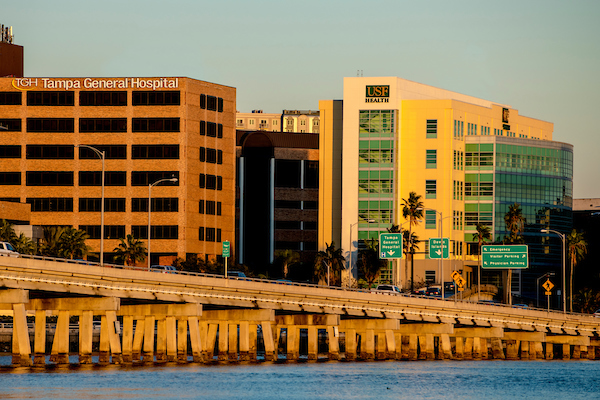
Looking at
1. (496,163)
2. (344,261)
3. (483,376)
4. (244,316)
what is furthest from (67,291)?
(496,163)

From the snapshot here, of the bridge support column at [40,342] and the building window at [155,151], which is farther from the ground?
the building window at [155,151]

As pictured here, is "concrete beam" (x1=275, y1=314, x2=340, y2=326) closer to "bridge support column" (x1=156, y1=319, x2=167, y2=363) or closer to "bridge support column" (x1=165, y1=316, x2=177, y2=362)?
"bridge support column" (x1=156, y1=319, x2=167, y2=363)

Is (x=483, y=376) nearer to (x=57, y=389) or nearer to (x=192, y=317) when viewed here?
(x=192, y=317)

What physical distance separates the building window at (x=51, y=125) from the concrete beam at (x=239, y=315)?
232 feet

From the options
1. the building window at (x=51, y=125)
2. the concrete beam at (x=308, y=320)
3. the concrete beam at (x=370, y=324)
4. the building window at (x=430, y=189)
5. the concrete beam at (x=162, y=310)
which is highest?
the building window at (x=51, y=125)

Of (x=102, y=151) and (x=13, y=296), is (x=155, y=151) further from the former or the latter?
(x=13, y=296)

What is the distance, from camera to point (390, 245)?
117 m

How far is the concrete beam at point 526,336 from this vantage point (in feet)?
393

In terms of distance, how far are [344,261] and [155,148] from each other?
37036 mm

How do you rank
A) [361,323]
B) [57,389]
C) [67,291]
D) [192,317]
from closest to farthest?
[57,389]
[67,291]
[192,317]
[361,323]

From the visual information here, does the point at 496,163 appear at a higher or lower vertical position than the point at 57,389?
higher

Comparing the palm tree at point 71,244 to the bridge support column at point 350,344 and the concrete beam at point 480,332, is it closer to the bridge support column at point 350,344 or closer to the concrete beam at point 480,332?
the bridge support column at point 350,344

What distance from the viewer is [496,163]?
18300cm

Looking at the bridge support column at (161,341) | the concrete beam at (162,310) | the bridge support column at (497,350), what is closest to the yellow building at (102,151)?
the bridge support column at (497,350)
